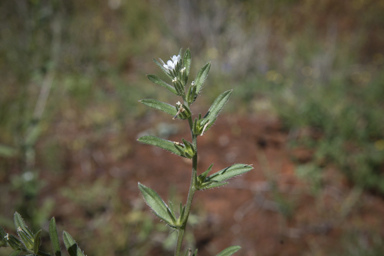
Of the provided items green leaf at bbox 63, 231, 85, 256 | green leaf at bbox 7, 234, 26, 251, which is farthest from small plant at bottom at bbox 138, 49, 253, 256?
green leaf at bbox 7, 234, 26, 251

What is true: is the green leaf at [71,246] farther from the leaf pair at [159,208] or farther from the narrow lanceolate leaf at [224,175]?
the narrow lanceolate leaf at [224,175]

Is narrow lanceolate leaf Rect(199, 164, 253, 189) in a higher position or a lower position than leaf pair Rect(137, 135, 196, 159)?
lower

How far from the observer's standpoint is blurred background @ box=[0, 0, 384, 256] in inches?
104

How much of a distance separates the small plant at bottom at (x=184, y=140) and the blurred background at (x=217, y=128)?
60.7 inches

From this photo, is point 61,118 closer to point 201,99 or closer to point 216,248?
point 201,99

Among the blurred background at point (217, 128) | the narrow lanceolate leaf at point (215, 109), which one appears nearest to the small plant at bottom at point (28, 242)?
the narrow lanceolate leaf at point (215, 109)

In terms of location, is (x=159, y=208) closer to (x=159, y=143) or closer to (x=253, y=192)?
(x=159, y=143)

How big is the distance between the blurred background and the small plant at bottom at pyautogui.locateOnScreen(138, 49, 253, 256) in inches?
60.7

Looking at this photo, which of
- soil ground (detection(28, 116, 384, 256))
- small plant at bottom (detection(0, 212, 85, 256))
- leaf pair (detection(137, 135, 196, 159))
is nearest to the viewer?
small plant at bottom (detection(0, 212, 85, 256))

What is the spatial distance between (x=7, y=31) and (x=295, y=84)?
5.43m

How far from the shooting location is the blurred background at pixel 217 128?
264cm

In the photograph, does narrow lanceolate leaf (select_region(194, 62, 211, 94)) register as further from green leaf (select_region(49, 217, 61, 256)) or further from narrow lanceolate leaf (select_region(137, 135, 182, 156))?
green leaf (select_region(49, 217, 61, 256))

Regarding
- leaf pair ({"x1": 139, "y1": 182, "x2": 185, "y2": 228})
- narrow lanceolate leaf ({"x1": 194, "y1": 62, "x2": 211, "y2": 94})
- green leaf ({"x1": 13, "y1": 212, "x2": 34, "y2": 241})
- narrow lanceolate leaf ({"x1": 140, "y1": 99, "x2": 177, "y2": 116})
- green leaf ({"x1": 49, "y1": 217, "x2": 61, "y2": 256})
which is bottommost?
leaf pair ({"x1": 139, "y1": 182, "x2": 185, "y2": 228})

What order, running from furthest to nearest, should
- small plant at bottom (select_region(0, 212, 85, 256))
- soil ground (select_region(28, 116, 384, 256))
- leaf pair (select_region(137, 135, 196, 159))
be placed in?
1. soil ground (select_region(28, 116, 384, 256))
2. leaf pair (select_region(137, 135, 196, 159))
3. small plant at bottom (select_region(0, 212, 85, 256))
